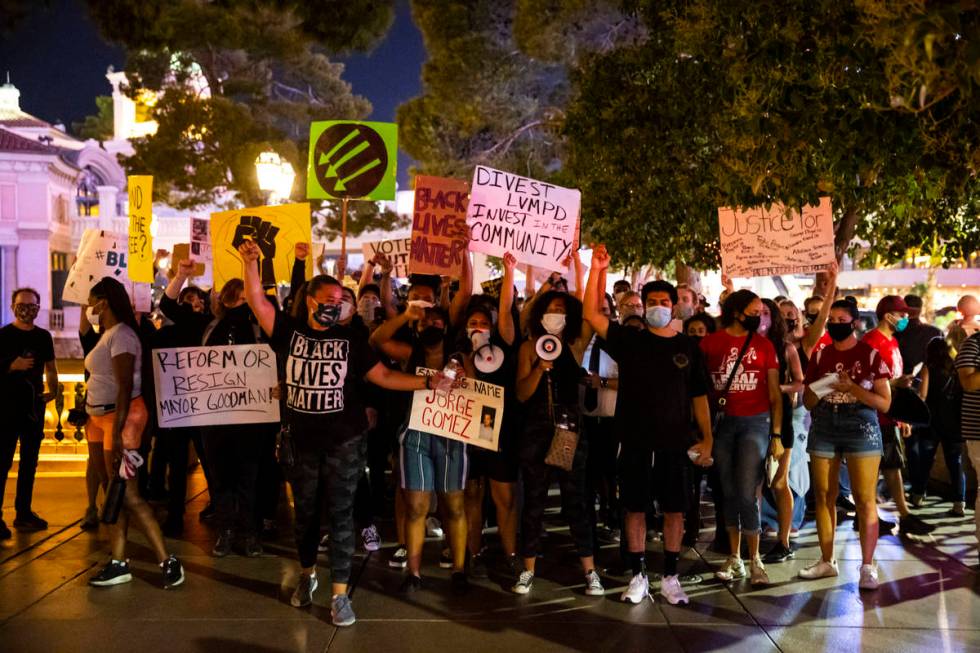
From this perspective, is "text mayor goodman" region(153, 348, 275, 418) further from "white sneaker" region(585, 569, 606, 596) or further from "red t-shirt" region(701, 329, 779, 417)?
"red t-shirt" region(701, 329, 779, 417)

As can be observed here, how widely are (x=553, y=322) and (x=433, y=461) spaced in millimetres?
1202

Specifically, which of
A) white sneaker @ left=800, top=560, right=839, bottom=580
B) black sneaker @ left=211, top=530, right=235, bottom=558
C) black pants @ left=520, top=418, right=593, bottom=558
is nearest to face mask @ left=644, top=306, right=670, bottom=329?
black pants @ left=520, top=418, right=593, bottom=558

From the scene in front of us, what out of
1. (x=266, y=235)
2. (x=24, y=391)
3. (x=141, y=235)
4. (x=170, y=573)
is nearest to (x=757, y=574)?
(x=170, y=573)

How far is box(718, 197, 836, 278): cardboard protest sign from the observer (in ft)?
29.6

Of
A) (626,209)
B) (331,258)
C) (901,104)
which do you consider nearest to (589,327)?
(901,104)

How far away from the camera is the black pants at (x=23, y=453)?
834 centimetres

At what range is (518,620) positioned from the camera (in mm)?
6133

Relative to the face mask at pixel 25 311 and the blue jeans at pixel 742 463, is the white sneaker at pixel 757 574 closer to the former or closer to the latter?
the blue jeans at pixel 742 463

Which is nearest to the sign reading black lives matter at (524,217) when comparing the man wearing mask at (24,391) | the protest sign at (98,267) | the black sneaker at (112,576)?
the black sneaker at (112,576)

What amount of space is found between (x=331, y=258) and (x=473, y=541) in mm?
48847

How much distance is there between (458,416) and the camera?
257 inches

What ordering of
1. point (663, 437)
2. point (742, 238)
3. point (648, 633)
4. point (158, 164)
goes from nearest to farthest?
point (648, 633) < point (663, 437) < point (742, 238) < point (158, 164)

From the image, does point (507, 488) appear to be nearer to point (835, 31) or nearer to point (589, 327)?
point (589, 327)

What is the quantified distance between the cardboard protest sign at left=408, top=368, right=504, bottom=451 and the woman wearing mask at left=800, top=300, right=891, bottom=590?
2170mm
